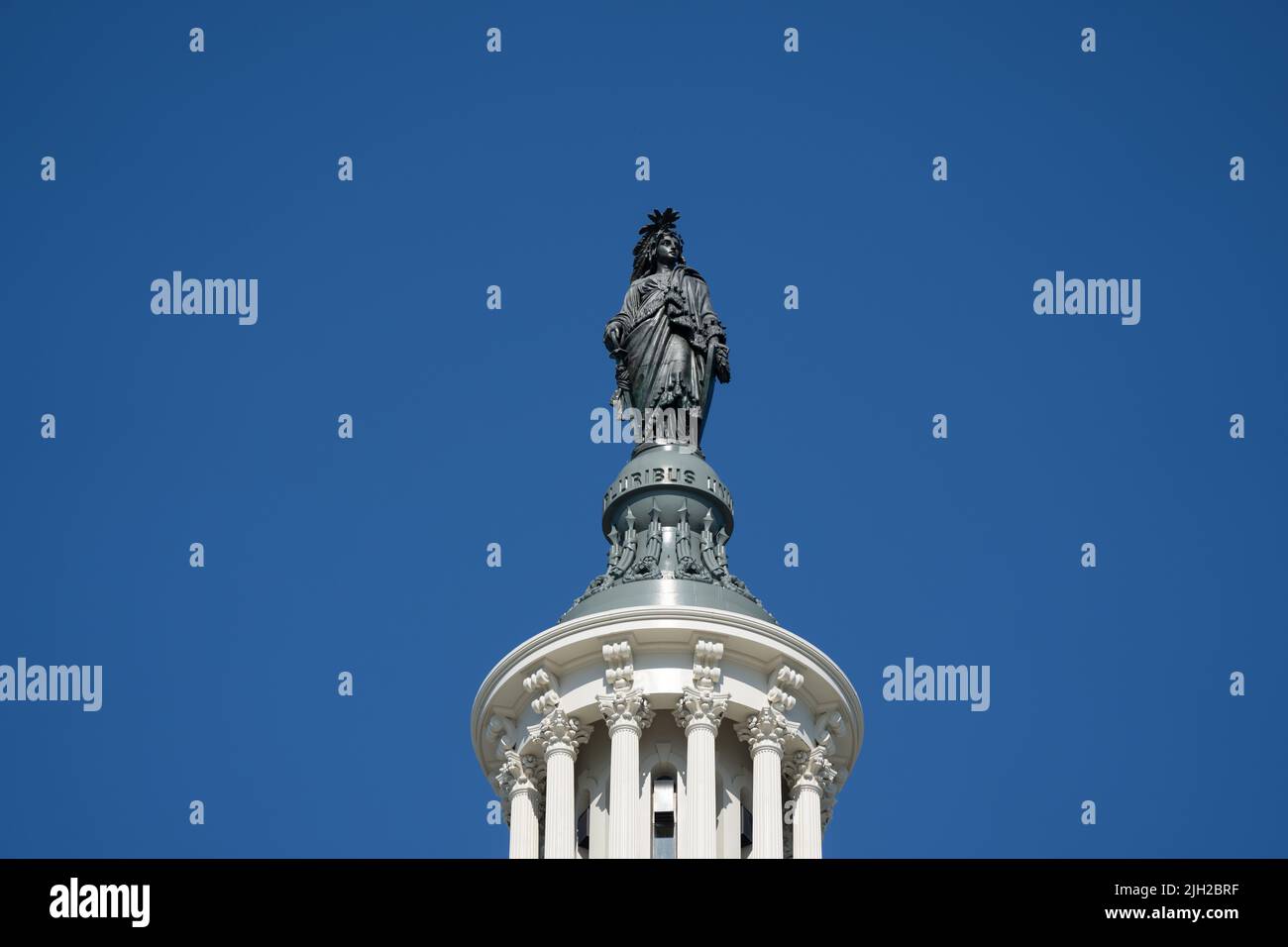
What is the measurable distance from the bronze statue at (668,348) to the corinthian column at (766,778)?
367 inches

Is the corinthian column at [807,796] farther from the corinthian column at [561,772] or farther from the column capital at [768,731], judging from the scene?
the corinthian column at [561,772]

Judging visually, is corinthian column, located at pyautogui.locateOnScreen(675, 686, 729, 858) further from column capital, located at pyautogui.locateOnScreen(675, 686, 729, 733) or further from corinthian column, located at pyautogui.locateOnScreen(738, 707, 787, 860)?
corinthian column, located at pyautogui.locateOnScreen(738, 707, 787, 860)

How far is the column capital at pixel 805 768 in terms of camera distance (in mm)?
54656

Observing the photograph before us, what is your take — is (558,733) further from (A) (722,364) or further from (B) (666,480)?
(A) (722,364)

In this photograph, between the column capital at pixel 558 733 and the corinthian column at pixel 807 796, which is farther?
the column capital at pixel 558 733

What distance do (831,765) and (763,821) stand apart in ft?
13.3

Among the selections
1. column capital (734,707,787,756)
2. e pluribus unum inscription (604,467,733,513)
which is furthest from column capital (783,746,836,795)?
e pluribus unum inscription (604,467,733,513)

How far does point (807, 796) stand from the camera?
5453 centimetres

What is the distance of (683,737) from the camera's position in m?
54.2

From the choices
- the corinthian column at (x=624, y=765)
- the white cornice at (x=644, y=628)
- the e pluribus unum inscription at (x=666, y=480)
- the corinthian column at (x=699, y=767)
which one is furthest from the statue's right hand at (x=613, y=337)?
the corinthian column at (x=699, y=767)

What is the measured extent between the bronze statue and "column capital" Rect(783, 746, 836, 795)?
9.63 m

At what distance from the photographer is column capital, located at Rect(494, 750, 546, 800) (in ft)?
180
